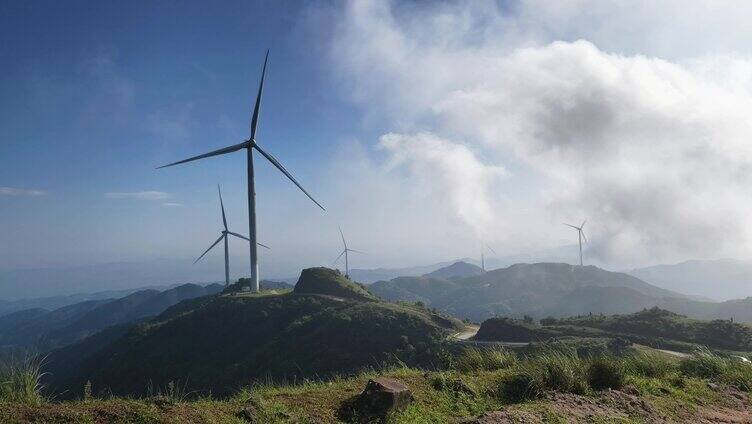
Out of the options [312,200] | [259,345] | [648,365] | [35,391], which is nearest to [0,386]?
[35,391]

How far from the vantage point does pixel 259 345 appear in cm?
10681

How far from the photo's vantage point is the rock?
996 cm

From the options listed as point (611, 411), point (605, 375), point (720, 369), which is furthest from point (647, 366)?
point (611, 411)

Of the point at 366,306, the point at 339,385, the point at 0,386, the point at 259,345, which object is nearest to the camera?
the point at 0,386

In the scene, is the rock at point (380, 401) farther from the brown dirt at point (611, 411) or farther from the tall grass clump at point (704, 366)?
the tall grass clump at point (704, 366)

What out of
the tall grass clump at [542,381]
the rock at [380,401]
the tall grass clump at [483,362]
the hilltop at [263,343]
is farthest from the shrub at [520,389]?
the hilltop at [263,343]

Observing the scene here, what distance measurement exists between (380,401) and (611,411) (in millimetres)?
5884

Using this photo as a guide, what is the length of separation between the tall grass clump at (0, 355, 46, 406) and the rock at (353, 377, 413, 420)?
6.74 meters

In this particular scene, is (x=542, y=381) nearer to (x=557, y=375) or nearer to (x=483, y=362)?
(x=557, y=375)

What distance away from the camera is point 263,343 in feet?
352

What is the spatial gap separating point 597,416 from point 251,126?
7919 cm

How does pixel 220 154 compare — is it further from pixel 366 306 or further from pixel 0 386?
pixel 0 386

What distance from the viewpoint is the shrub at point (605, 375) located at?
43.2 ft

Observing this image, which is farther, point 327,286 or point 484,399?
point 327,286
